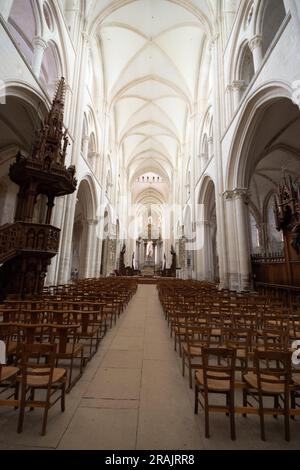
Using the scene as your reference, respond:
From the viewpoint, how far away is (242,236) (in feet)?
32.2

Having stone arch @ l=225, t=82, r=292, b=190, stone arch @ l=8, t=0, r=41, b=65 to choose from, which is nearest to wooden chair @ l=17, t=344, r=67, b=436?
stone arch @ l=225, t=82, r=292, b=190

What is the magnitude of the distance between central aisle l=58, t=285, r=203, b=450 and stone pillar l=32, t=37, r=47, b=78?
10.2m

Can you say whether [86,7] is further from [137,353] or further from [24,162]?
[137,353]

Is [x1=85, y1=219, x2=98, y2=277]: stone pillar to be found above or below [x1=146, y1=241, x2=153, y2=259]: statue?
below

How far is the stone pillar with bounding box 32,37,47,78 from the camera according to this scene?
8.24 m

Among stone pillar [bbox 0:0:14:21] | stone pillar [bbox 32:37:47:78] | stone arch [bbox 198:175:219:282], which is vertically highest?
stone pillar [bbox 32:37:47:78]

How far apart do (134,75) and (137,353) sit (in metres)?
22.7

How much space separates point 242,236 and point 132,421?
9.18 metres

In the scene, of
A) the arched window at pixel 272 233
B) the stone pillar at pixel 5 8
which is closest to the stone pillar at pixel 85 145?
the stone pillar at pixel 5 8

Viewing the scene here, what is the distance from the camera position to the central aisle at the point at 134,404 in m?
1.67

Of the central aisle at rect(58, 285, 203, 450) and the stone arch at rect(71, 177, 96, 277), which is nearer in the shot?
the central aisle at rect(58, 285, 203, 450)

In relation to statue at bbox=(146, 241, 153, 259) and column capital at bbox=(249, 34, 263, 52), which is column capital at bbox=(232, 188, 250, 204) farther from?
statue at bbox=(146, 241, 153, 259)

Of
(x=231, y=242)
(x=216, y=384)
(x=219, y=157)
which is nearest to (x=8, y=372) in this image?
(x=216, y=384)

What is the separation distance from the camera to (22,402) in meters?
1.71
